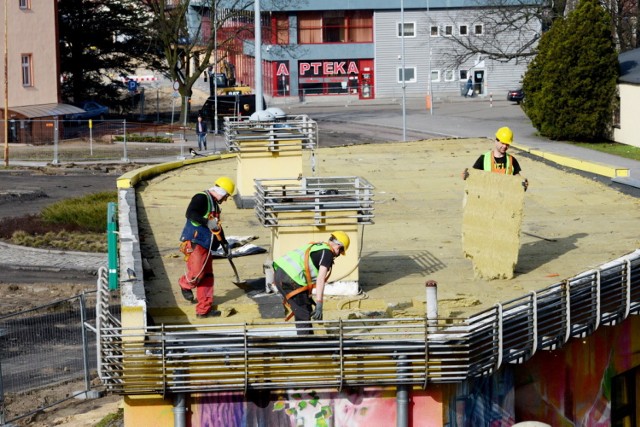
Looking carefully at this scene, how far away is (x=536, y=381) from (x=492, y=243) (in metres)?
2.17

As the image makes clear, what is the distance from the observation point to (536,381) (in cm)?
1443

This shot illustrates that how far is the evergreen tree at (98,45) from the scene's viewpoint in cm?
6531

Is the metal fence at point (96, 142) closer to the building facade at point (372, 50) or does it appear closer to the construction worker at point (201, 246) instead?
the building facade at point (372, 50)

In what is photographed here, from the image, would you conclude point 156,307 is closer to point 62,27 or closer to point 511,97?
point 62,27

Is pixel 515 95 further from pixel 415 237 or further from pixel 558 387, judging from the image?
pixel 558 387

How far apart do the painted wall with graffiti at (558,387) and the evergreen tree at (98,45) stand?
2065 inches

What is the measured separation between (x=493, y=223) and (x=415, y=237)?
3366mm

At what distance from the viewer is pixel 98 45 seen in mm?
66250

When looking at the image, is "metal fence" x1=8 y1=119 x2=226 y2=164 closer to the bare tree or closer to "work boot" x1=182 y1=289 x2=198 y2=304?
the bare tree

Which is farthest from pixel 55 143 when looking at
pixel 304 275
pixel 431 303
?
pixel 431 303

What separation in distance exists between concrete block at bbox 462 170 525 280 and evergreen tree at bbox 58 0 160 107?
169ft

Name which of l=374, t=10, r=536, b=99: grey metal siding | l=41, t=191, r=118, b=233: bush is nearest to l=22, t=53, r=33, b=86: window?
l=41, t=191, r=118, b=233: bush

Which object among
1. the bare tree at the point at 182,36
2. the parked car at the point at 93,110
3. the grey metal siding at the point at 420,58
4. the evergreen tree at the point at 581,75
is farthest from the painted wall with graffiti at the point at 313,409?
the grey metal siding at the point at 420,58

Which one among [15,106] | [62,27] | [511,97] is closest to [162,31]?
[62,27]
